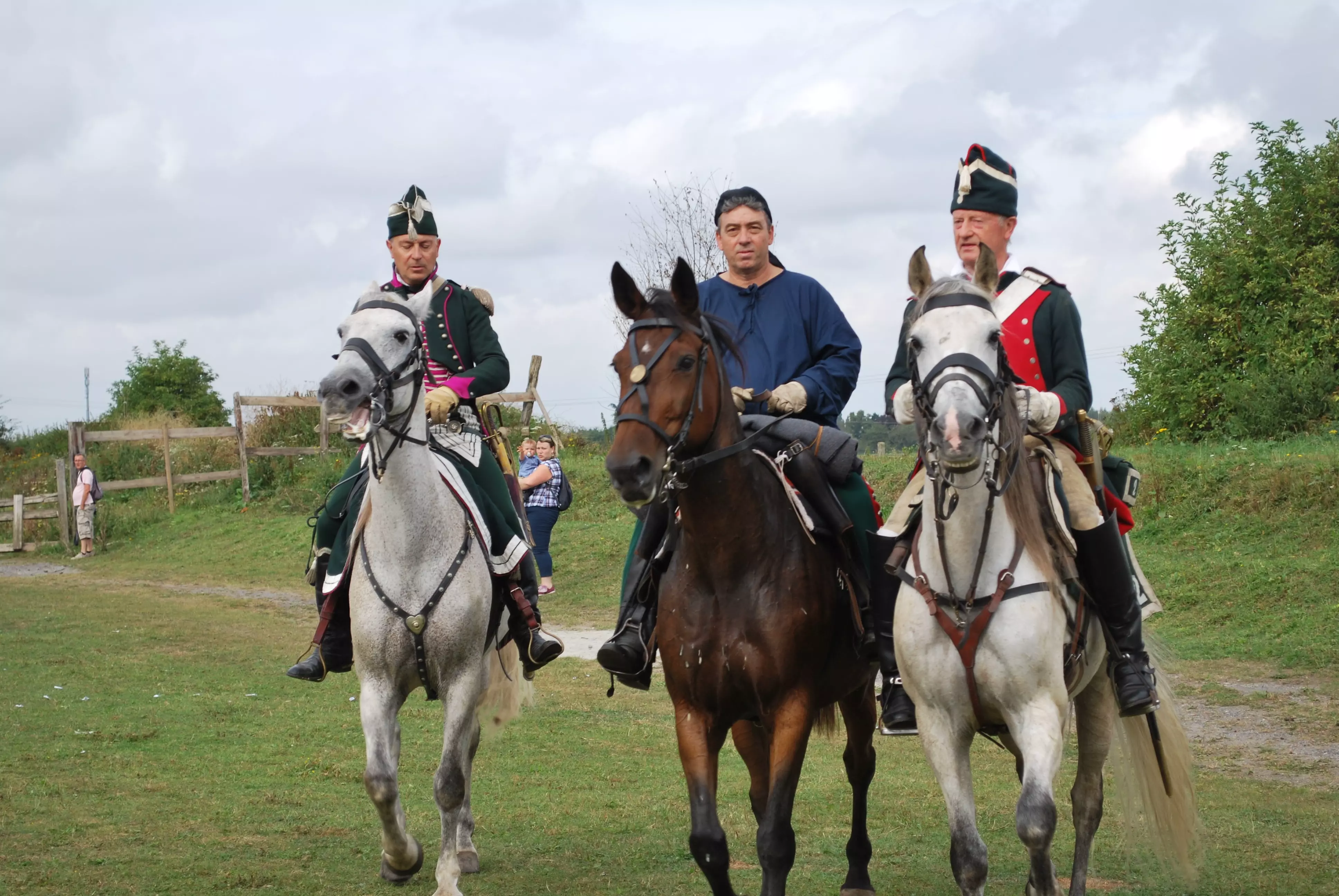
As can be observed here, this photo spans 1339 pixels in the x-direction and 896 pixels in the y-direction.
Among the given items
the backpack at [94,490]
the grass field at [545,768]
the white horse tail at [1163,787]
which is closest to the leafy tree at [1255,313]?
the grass field at [545,768]

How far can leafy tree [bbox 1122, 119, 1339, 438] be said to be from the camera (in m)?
21.6

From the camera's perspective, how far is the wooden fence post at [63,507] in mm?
28625

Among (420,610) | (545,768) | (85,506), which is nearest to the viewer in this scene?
(420,610)

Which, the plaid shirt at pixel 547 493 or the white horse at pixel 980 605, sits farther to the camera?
the plaid shirt at pixel 547 493

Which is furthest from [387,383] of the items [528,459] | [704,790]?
[528,459]

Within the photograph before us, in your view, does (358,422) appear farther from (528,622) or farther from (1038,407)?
(1038,407)

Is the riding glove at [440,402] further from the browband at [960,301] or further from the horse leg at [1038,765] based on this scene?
the horse leg at [1038,765]

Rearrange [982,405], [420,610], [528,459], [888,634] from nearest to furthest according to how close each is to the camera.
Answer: [982,405]
[888,634]
[420,610]
[528,459]

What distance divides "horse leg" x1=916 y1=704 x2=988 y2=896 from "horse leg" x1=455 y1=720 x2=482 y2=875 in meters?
2.63

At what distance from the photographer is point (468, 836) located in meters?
7.00

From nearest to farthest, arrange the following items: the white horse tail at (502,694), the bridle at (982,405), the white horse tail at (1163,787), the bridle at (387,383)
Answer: the bridle at (982,405) → the bridle at (387,383) → the white horse tail at (1163,787) → the white horse tail at (502,694)

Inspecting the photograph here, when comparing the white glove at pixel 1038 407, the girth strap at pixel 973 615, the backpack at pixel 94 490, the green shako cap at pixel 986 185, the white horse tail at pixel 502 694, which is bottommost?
the white horse tail at pixel 502 694

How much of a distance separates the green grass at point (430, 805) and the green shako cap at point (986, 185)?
11.0 feet

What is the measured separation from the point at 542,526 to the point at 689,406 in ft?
41.2
